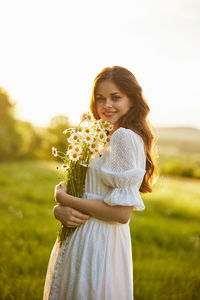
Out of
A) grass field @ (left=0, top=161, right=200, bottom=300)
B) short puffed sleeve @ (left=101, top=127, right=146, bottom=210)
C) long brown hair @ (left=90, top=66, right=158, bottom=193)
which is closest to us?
short puffed sleeve @ (left=101, top=127, right=146, bottom=210)

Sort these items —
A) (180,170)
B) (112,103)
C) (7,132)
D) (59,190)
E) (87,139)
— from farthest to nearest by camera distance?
(7,132) < (180,170) < (112,103) < (59,190) < (87,139)

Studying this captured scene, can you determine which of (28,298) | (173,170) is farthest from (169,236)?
(173,170)

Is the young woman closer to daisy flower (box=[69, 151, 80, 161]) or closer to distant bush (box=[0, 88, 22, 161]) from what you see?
daisy flower (box=[69, 151, 80, 161])

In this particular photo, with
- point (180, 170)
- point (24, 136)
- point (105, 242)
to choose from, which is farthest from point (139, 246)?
point (24, 136)

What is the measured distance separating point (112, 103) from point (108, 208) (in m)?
0.81

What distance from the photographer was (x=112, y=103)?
2.27 metres

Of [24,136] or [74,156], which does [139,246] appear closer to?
[74,156]

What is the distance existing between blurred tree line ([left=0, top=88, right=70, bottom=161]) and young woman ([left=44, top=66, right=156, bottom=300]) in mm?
16496

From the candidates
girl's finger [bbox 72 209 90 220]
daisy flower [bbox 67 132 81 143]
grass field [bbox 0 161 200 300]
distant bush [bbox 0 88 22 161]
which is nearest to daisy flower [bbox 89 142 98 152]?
daisy flower [bbox 67 132 81 143]

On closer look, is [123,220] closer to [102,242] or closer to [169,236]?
[102,242]

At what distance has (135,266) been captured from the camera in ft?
15.5

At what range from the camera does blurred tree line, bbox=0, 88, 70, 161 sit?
21500 millimetres

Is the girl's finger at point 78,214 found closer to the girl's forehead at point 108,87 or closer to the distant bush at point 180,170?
the girl's forehead at point 108,87

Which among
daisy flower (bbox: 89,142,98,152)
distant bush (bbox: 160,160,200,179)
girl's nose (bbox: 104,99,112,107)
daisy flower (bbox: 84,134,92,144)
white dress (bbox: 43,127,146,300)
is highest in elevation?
girl's nose (bbox: 104,99,112,107)
